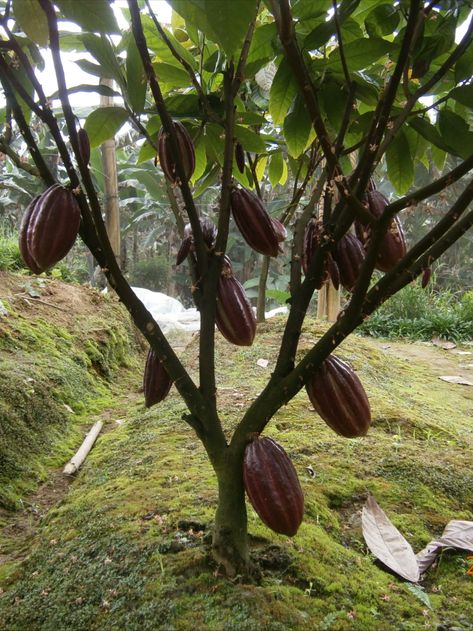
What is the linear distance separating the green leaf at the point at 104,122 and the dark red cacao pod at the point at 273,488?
567 millimetres

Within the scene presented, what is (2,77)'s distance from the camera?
776 millimetres

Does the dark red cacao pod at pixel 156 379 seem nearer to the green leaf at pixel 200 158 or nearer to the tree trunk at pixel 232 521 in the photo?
the tree trunk at pixel 232 521

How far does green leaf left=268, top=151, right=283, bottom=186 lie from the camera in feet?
4.25

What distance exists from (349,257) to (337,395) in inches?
8.5

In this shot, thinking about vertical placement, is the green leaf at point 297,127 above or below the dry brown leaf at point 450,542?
above

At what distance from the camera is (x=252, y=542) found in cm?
107

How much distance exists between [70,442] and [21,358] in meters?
0.54

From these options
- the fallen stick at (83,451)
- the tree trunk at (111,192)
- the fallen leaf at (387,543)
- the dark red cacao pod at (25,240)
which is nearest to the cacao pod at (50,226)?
the dark red cacao pod at (25,240)

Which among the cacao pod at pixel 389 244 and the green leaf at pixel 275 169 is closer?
the cacao pod at pixel 389 244

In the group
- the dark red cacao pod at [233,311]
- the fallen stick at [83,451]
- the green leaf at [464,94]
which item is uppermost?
the green leaf at [464,94]

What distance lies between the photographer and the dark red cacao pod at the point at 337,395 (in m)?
0.86

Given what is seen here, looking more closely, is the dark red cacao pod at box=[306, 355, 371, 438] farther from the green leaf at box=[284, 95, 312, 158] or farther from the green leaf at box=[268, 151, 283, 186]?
the green leaf at box=[268, 151, 283, 186]

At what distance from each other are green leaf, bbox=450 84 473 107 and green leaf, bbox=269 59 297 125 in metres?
0.24

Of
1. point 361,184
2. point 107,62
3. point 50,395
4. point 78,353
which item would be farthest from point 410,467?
point 78,353
